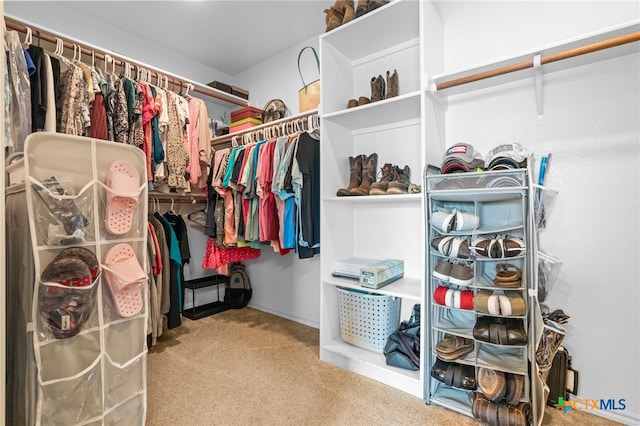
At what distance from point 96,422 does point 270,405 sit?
0.76 m

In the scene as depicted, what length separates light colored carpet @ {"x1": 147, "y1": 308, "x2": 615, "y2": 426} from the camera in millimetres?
1479

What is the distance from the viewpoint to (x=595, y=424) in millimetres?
1425

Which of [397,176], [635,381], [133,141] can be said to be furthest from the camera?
[133,141]

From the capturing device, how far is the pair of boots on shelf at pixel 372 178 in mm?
1848

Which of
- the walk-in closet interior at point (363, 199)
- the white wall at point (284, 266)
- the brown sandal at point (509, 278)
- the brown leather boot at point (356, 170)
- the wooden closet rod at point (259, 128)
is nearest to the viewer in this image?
the walk-in closet interior at point (363, 199)

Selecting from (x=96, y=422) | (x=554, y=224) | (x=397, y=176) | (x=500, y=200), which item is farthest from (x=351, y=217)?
(x=96, y=422)

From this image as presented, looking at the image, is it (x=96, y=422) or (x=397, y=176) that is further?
(x=397, y=176)

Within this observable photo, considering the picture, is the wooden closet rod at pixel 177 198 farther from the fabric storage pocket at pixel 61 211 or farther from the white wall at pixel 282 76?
the fabric storage pocket at pixel 61 211

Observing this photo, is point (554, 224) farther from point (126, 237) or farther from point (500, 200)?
point (126, 237)

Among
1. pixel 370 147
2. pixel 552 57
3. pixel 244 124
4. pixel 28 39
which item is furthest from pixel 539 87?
pixel 28 39

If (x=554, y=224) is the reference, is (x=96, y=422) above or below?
below

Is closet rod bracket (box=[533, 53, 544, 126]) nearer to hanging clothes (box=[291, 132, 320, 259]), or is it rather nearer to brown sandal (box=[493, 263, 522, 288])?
brown sandal (box=[493, 263, 522, 288])

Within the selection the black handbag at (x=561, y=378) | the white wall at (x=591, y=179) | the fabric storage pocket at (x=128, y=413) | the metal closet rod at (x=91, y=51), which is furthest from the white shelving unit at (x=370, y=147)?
the metal closet rod at (x=91, y=51)

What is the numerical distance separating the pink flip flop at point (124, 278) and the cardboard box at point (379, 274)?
3.76 feet
